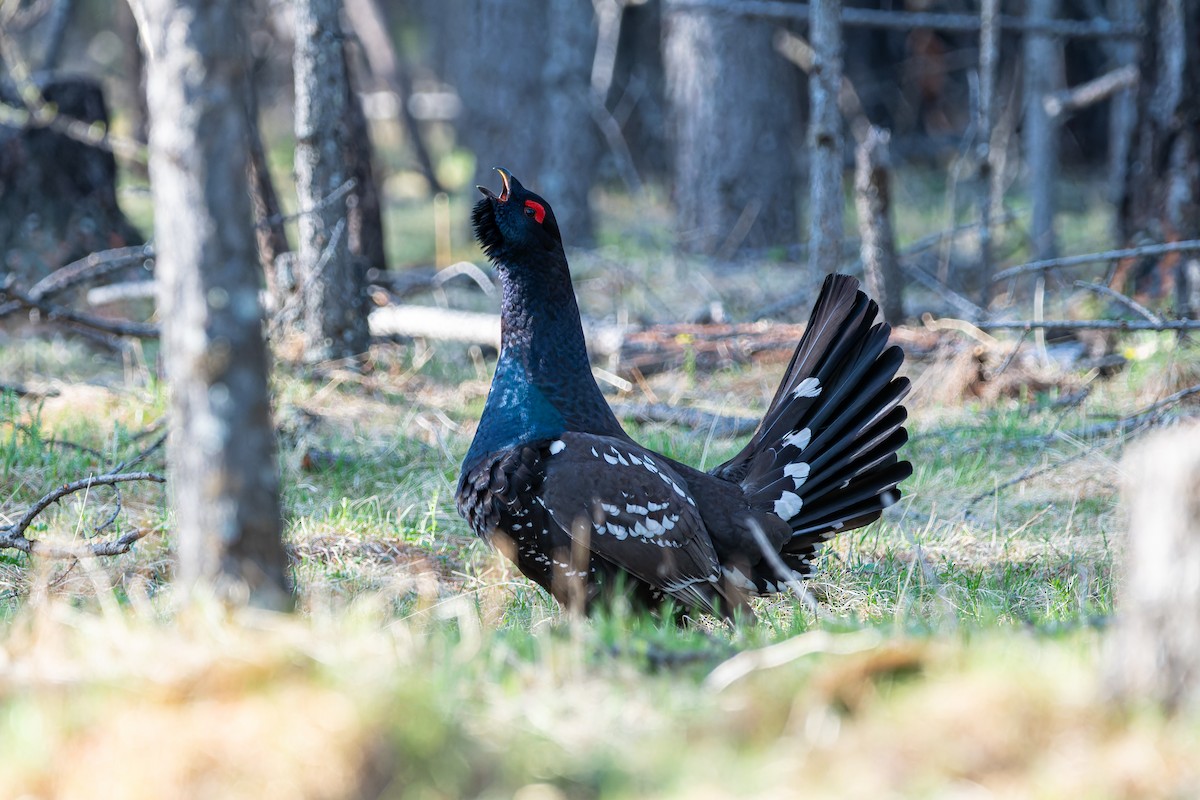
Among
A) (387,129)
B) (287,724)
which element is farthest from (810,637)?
(387,129)

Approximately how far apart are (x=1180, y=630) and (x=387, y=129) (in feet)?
68.4

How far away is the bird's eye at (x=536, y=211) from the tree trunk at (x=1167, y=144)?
4.83 metres

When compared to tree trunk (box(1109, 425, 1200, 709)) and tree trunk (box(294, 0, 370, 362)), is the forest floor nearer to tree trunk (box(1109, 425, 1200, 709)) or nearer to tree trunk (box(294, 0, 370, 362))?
tree trunk (box(1109, 425, 1200, 709))

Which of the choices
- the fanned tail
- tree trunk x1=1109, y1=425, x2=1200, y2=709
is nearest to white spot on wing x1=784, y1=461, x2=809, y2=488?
the fanned tail

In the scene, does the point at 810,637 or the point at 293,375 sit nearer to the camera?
the point at 810,637

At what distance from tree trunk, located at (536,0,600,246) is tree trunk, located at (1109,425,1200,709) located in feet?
34.0

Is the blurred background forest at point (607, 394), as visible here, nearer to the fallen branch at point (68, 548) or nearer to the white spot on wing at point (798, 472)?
the fallen branch at point (68, 548)

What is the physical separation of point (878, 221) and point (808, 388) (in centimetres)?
338

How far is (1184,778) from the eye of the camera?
219 cm

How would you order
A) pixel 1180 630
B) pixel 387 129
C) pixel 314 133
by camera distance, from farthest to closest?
pixel 387 129
pixel 314 133
pixel 1180 630

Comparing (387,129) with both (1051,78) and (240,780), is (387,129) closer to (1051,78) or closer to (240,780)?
(1051,78)

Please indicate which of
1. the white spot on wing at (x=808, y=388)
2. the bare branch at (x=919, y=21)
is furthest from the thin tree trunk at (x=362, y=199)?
the white spot on wing at (x=808, y=388)

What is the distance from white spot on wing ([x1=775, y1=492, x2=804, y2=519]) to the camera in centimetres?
485

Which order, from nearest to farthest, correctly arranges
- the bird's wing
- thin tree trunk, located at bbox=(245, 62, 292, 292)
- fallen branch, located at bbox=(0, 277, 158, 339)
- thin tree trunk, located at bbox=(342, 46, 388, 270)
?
the bird's wing < fallen branch, located at bbox=(0, 277, 158, 339) < thin tree trunk, located at bbox=(245, 62, 292, 292) < thin tree trunk, located at bbox=(342, 46, 388, 270)
